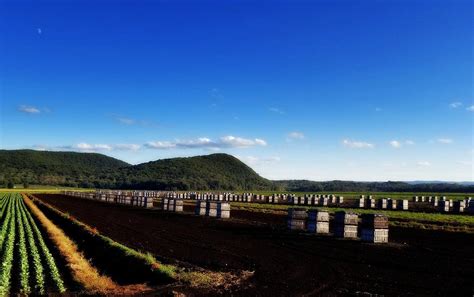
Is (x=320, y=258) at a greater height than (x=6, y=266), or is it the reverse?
(x=320, y=258)

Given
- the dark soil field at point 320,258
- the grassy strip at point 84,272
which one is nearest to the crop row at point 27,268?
the grassy strip at point 84,272

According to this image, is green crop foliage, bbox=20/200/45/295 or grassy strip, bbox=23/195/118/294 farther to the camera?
grassy strip, bbox=23/195/118/294

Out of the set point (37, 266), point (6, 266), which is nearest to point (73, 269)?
point (37, 266)

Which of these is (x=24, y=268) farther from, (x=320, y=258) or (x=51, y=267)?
(x=320, y=258)

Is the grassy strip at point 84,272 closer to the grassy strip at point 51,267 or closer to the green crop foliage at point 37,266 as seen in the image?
the grassy strip at point 51,267

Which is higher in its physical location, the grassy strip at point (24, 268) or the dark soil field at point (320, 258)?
the dark soil field at point (320, 258)

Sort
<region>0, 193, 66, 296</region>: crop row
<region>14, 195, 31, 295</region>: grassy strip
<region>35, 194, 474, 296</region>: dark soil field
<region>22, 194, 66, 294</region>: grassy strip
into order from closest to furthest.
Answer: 1. <region>14, 195, 31, 295</region>: grassy strip
2. <region>0, 193, 66, 296</region>: crop row
3. <region>35, 194, 474, 296</region>: dark soil field
4. <region>22, 194, 66, 294</region>: grassy strip

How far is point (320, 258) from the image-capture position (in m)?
23.7

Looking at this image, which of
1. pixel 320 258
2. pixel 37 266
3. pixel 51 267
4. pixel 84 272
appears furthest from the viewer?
pixel 320 258

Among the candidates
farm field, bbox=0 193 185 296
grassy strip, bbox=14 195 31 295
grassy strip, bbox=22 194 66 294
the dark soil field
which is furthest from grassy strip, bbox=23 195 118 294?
the dark soil field

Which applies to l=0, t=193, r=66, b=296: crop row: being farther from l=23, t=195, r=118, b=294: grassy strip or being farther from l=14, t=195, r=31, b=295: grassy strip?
l=23, t=195, r=118, b=294: grassy strip

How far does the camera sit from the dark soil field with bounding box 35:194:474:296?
17.2m

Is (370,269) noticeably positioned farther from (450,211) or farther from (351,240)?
(450,211)

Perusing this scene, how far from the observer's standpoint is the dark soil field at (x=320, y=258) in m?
17.2
